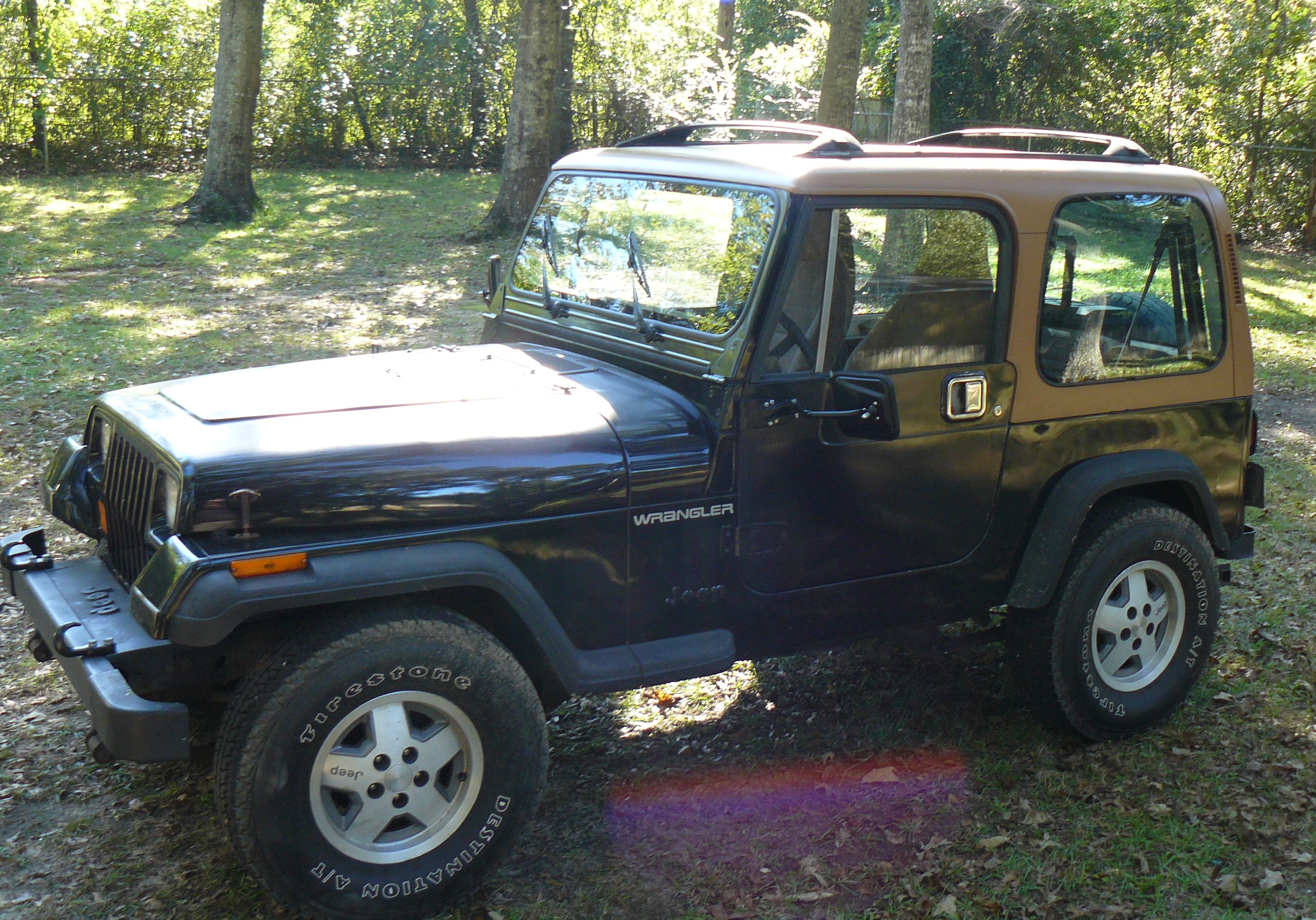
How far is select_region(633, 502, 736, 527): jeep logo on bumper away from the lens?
3318mm

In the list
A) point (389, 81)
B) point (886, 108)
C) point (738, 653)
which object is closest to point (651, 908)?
point (738, 653)

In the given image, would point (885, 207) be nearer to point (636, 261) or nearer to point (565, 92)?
point (636, 261)

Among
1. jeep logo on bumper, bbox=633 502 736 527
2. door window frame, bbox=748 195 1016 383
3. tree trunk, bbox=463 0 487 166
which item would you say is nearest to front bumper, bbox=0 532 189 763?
jeep logo on bumper, bbox=633 502 736 527

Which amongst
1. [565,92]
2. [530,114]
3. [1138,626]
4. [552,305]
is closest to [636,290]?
[552,305]

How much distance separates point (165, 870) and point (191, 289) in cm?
958

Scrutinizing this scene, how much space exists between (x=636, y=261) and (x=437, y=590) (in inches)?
55.3

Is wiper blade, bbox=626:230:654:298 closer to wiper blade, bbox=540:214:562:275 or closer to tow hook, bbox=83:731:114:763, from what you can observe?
wiper blade, bbox=540:214:562:275

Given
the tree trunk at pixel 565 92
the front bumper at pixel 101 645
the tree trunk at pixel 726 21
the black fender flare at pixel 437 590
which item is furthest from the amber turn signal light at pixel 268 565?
the tree trunk at pixel 726 21

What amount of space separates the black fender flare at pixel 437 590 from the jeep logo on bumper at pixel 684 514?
371 mm

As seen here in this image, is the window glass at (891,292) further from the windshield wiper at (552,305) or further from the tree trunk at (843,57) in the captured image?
the tree trunk at (843,57)

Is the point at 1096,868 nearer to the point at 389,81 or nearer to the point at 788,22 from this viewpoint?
the point at 389,81

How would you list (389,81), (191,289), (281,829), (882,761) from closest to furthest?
(281,829) → (882,761) → (191,289) → (389,81)

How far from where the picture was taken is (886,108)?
19922 mm

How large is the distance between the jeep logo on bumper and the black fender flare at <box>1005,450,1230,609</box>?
1155 mm
